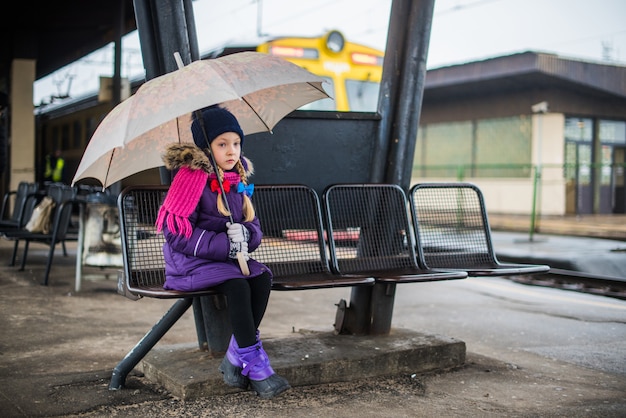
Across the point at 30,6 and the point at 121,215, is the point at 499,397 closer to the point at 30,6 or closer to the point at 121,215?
the point at 121,215

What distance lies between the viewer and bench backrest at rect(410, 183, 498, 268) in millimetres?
5039

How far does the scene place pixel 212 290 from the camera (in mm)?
3658

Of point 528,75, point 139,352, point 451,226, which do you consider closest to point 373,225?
point 451,226

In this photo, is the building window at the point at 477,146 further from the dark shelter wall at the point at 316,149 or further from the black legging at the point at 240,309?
the black legging at the point at 240,309

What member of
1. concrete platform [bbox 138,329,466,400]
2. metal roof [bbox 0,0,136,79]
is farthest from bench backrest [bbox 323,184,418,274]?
metal roof [bbox 0,0,136,79]

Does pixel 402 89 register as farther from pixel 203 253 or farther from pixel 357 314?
pixel 203 253

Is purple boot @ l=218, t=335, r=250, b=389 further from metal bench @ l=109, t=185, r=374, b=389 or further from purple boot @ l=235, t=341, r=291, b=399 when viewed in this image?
metal bench @ l=109, t=185, r=374, b=389

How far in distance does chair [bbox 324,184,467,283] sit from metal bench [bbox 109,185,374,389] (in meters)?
0.22

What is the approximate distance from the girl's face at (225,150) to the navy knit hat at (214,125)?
0.08 feet

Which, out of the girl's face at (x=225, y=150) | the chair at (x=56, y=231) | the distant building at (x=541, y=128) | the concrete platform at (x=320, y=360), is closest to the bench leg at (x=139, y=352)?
the concrete platform at (x=320, y=360)

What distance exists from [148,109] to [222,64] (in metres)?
0.43

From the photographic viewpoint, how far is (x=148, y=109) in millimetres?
3443

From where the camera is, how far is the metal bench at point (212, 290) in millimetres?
3955

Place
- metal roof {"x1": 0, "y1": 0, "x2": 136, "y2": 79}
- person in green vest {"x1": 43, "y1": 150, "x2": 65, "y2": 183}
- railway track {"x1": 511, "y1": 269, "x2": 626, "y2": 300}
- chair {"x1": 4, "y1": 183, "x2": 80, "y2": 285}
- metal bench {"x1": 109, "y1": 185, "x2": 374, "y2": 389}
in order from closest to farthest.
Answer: metal bench {"x1": 109, "y1": 185, "x2": 374, "y2": 389} < chair {"x1": 4, "y1": 183, "x2": 80, "y2": 285} < railway track {"x1": 511, "y1": 269, "x2": 626, "y2": 300} < metal roof {"x1": 0, "y1": 0, "x2": 136, "y2": 79} < person in green vest {"x1": 43, "y1": 150, "x2": 65, "y2": 183}
